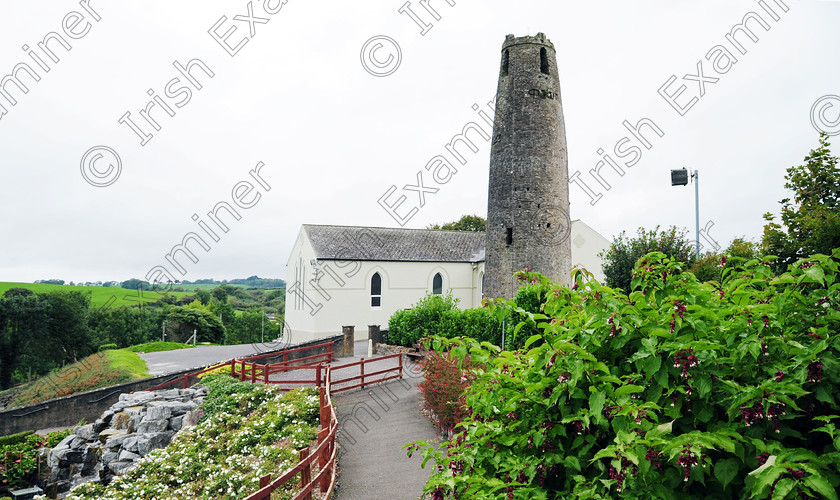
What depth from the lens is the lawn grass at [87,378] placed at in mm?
21766

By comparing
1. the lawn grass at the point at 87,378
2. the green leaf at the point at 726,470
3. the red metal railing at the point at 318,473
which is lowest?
the lawn grass at the point at 87,378

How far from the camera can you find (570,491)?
309cm

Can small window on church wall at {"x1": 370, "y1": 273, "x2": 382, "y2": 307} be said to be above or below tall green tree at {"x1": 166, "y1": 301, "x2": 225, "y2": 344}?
above

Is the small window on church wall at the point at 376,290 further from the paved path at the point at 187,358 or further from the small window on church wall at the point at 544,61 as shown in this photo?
the small window on church wall at the point at 544,61

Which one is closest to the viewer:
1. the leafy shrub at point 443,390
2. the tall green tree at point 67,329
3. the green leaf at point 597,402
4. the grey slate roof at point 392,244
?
the green leaf at point 597,402

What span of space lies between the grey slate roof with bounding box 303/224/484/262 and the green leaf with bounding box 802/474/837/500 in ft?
101

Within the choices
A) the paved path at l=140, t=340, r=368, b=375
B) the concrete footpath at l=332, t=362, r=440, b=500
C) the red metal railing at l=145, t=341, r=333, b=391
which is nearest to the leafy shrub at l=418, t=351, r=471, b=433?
the concrete footpath at l=332, t=362, r=440, b=500

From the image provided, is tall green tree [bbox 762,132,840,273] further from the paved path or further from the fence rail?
the paved path

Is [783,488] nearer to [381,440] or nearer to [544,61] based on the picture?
[381,440]

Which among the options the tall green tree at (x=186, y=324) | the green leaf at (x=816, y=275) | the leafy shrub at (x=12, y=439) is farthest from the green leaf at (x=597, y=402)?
the tall green tree at (x=186, y=324)

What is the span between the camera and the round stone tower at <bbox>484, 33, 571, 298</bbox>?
Answer: 23.1 metres

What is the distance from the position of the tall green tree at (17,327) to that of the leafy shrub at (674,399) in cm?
4459

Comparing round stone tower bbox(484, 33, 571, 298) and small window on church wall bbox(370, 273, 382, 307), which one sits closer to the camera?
round stone tower bbox(484, 33, 571, 298)

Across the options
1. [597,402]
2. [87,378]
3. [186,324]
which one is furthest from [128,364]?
[597,402]
